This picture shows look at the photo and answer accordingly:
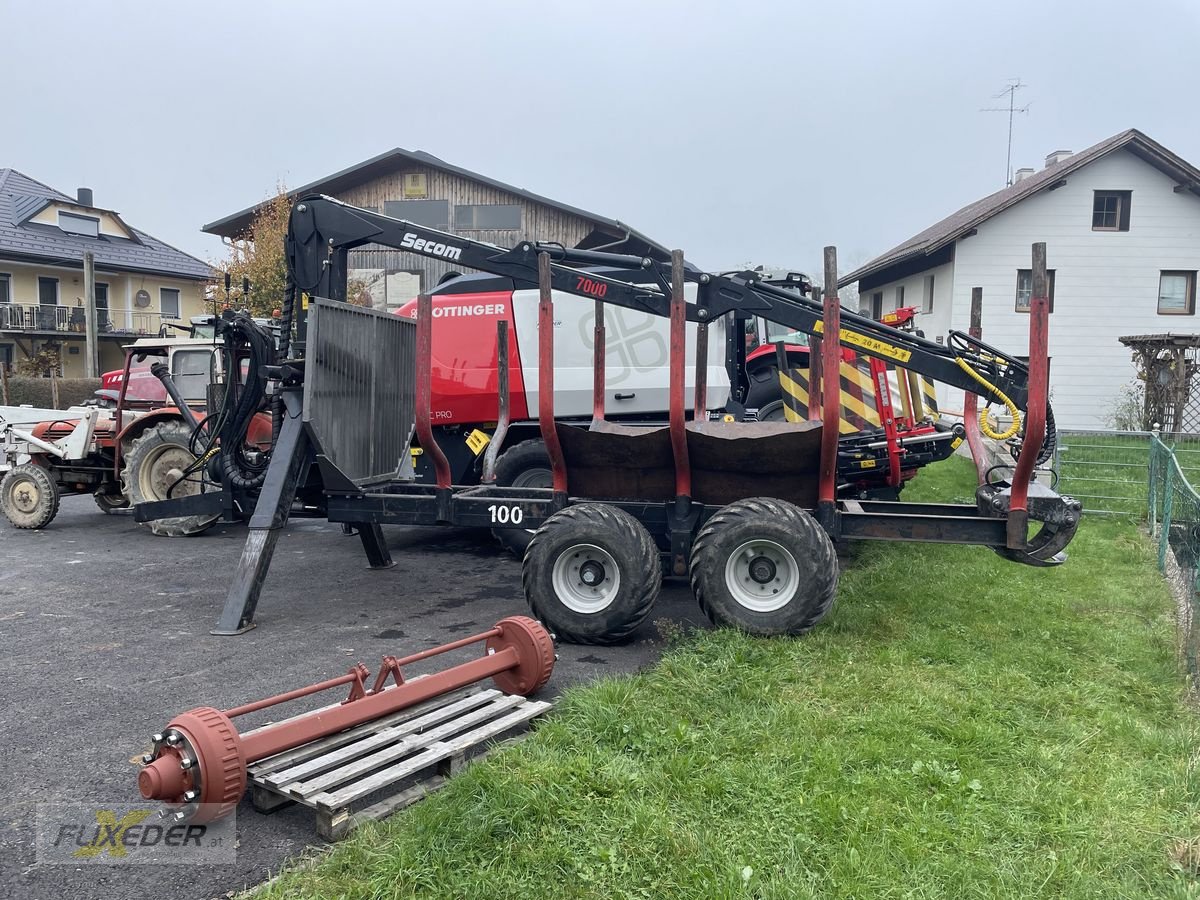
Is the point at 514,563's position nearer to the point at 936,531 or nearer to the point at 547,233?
the point at 936,531

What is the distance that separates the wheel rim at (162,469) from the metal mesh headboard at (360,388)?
3.79 metres

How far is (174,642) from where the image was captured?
647 centimetres

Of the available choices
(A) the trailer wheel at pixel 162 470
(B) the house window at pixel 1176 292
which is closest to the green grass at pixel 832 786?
(A) the trailer wheel at pixel 162 470

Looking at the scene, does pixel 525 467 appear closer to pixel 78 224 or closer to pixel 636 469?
pixel 636 469

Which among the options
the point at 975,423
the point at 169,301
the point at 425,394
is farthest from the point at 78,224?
the point at 975,423

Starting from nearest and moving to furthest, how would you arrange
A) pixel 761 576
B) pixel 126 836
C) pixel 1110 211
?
pixel 126 836, pixel 761 576, pixel 1110 211

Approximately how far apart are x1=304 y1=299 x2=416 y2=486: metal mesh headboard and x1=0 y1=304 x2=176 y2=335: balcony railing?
30.4 metres

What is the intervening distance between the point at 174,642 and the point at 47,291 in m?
Result: 37.7

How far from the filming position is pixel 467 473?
973cm

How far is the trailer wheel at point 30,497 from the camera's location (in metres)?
11.3

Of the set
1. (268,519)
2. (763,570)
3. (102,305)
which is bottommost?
(763,570)

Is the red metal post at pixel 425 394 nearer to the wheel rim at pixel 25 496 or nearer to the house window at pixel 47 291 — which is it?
the wheel rim at pixel 25 496

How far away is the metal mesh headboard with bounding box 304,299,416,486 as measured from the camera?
7.07m

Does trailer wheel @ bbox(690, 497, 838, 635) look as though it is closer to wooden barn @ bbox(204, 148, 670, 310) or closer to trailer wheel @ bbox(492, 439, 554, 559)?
trailer wheel @ bbox(492, 439, 554, 559)
